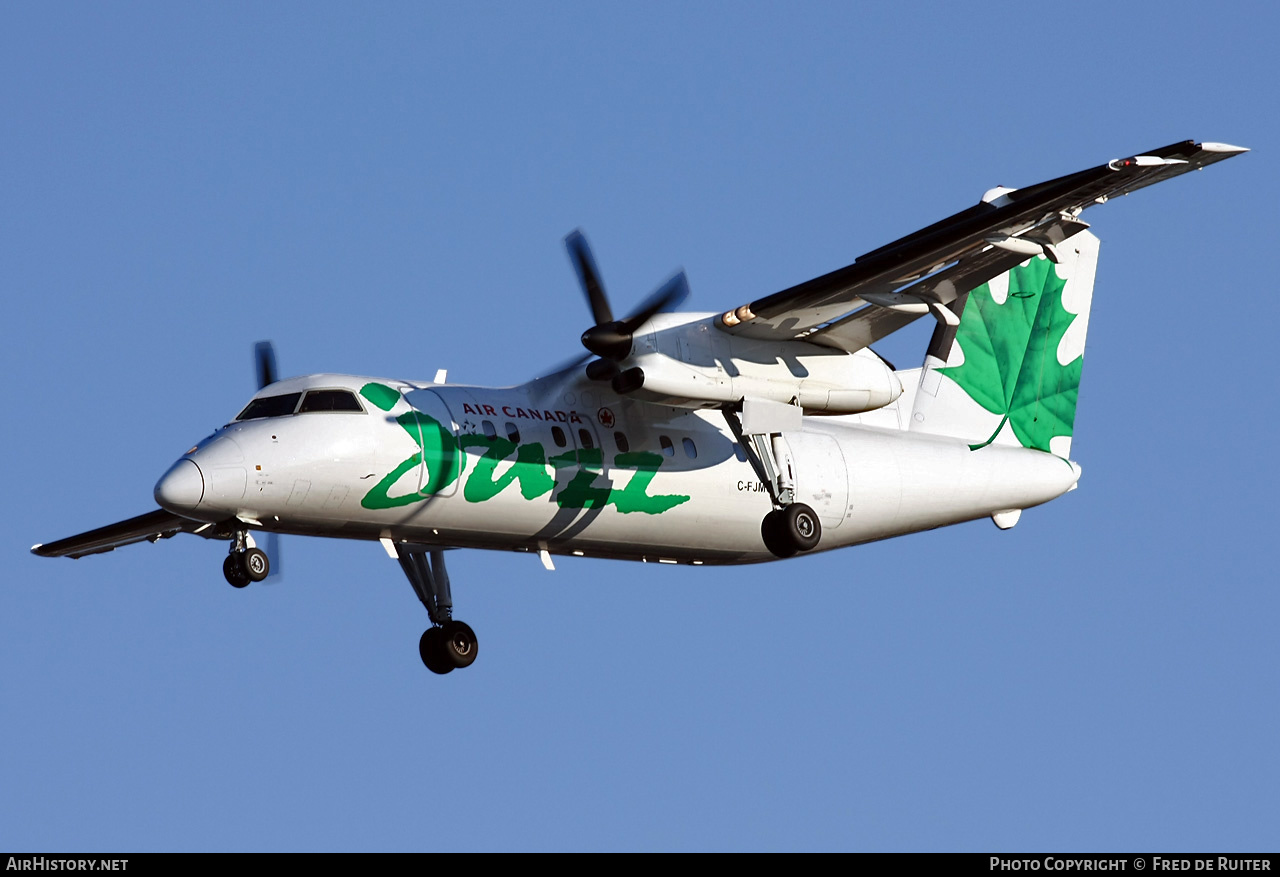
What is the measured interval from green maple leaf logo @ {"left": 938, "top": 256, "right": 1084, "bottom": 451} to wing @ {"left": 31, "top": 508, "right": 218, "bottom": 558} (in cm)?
995

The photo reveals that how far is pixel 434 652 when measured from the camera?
19406 millimetres

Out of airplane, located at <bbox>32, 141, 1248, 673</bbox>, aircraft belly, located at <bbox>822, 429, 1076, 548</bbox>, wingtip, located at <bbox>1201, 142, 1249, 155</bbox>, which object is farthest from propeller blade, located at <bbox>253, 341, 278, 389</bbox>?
wingtip, located at <bbox>1201, 142, 1249, 155</bbox>

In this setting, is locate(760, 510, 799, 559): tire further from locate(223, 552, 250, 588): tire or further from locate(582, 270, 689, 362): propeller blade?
locate(223, 552, 250, 588): tire

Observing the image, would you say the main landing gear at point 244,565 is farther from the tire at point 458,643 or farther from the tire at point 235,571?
the tire at point 458,643

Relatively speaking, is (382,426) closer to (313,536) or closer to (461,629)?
Result: (313,536)

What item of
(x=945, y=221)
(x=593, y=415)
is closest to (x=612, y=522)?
(x=593, y=415)

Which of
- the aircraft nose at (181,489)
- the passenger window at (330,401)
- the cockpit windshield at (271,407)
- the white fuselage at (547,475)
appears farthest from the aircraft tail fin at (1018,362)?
the aircraft nose at (181,489)

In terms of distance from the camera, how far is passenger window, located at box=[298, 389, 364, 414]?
16141 millimetres

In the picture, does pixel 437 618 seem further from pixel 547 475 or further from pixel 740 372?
pixel 740 372

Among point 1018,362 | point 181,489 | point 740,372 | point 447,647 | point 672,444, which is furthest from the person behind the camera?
point 1018,362

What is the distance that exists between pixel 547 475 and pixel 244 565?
130 inches

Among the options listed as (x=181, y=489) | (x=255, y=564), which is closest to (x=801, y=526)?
(x=255, y=564)

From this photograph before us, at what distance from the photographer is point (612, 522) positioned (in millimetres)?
17812
